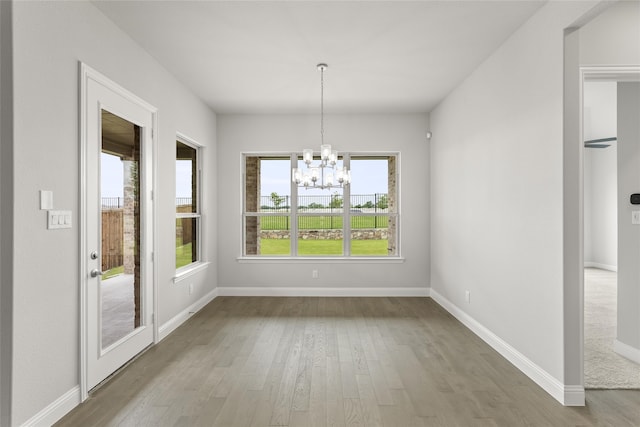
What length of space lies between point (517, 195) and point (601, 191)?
6807mm

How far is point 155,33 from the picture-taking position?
10.2ft

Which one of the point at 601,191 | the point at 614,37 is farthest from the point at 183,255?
the point at 601,191

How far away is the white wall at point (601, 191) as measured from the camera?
748 cm

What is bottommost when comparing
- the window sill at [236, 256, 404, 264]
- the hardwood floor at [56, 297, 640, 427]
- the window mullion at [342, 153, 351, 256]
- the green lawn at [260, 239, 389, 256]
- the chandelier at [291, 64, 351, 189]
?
the hardwood floor at [56, 297, 640, 427]

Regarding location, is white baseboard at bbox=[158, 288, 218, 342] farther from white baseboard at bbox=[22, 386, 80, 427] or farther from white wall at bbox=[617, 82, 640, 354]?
white wall at bbox=[617, 82, 640, 354]

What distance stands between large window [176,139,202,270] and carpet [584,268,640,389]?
13.8 ft

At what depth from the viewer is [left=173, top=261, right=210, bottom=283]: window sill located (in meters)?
4.19

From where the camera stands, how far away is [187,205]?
476 centimetres

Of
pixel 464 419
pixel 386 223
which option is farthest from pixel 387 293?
pixel 464 419

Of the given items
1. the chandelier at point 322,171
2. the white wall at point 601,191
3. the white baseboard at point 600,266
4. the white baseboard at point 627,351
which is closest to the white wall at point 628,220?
the white baseboard at point 627,351

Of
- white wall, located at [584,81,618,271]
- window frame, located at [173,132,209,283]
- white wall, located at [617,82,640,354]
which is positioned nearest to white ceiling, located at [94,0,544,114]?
window frame, located at [173,132,209,283]

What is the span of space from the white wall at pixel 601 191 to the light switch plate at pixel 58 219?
8556mm

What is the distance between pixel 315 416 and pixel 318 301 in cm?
298

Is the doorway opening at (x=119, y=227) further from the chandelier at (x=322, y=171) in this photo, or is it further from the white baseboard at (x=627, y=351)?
the white baseboard at (x=627, y=351)
